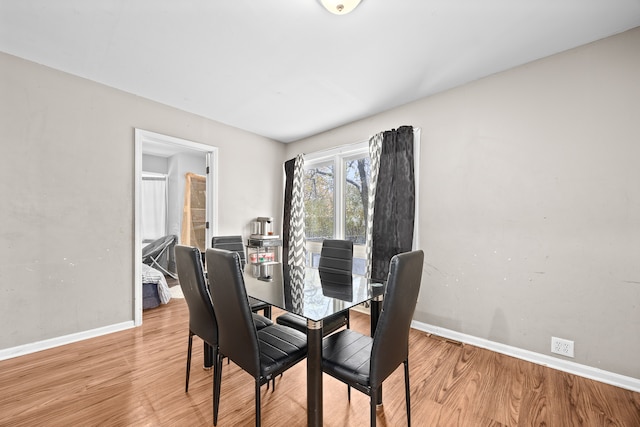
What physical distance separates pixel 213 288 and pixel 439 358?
1993 millimetres

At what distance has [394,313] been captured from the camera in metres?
1.20

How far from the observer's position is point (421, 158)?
2809 millimetres

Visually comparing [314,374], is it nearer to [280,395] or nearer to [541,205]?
[280,395]

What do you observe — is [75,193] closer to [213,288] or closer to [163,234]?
[213,288]

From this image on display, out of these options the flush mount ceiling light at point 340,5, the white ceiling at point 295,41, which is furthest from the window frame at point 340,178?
the flush mount ceiling light at point 340,5

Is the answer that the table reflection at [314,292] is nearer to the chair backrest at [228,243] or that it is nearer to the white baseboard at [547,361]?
the chair backrest at [228,243]

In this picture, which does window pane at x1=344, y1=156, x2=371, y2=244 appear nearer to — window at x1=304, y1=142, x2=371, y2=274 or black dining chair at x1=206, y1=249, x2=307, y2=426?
window at x1=304, y1=142, x2=371, y2=274

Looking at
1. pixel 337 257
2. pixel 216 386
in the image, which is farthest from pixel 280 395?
pixel 337 257

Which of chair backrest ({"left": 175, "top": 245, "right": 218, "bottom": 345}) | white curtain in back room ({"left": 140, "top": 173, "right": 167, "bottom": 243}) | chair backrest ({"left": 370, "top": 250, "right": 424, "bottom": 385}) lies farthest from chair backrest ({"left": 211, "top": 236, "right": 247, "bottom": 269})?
white curtain in back room ({"left": 140, "top": 173, "right": 167, "bottom": 243})

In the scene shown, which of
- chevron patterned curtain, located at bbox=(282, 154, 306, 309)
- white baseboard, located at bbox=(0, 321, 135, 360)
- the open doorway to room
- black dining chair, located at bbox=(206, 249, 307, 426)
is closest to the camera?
black dining chair, located at bbox=(206, 249, 307, 426)

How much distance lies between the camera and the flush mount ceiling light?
153 cm

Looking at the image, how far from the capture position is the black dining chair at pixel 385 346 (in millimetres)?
1160

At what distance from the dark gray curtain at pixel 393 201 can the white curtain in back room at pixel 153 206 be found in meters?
4.64

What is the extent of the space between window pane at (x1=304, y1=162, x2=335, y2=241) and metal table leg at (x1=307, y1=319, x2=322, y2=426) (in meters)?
2.55
